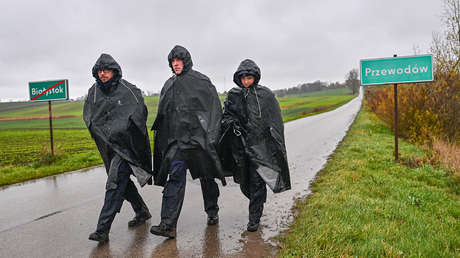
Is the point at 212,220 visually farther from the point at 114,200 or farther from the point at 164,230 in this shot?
the point at 114,200

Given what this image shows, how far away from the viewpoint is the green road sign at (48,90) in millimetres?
10539

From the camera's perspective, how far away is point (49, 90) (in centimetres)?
1060

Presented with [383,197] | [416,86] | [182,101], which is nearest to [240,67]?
[182,101]

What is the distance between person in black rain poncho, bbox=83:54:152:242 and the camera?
14.0 feet

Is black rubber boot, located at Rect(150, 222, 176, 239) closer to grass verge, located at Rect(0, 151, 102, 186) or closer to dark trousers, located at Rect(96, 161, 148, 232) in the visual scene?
dark trousers, located at Rect(96, 161, 148, 232)

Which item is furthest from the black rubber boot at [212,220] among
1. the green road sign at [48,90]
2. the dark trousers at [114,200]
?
the green road sign at [48,90]

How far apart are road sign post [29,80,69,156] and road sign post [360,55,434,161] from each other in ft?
27.0

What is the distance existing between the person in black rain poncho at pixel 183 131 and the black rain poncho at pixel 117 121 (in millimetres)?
251

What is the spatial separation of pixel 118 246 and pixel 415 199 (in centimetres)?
431

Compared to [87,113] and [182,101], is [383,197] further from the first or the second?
[87,113]

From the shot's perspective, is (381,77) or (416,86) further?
(416,86)

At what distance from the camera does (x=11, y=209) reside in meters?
5.61

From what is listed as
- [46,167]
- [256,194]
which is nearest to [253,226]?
[256,194]

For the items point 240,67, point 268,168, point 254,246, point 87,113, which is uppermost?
point 240,67
